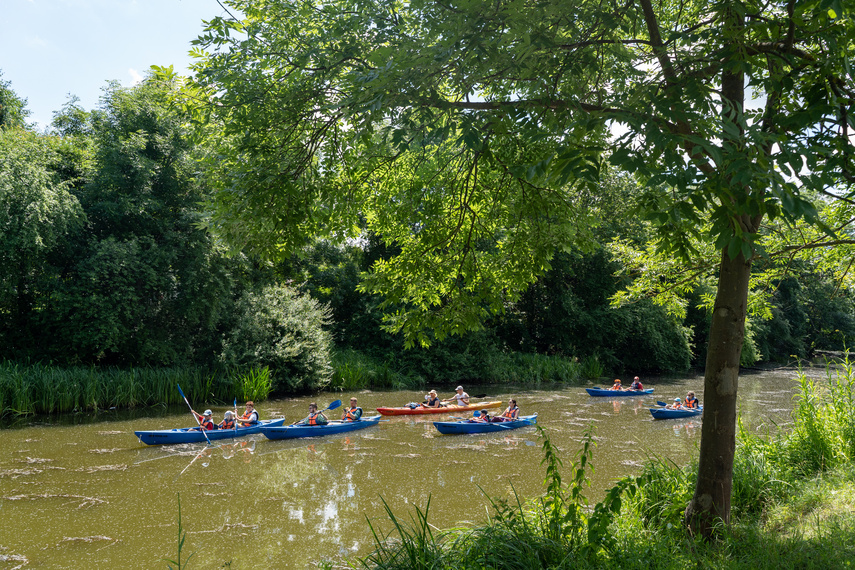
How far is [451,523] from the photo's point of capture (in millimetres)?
6387

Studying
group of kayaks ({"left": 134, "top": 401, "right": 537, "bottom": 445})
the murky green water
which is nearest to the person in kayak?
the murky green water

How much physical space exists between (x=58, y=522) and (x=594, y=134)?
7371 mm

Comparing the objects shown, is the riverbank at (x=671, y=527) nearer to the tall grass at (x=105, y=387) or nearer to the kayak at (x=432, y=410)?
the kayak at (x=432, y=410)

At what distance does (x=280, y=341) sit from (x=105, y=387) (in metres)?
4.89

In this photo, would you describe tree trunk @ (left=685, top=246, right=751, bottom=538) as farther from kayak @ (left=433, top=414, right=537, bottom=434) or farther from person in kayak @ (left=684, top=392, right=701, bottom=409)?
person in kayak @ (left=684, top=392, right=701, bottom=409)

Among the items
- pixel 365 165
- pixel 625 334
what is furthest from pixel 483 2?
pixel 625 334

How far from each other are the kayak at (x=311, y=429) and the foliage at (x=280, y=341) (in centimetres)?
501

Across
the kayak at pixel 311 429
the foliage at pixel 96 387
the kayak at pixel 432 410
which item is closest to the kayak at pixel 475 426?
the kayak at pixel 311 429

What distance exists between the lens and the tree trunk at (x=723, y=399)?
403 cm

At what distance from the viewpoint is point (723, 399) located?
403 centimetres

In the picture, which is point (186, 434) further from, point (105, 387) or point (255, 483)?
point (105, 387)

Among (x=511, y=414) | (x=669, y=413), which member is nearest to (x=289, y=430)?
(x=511, y=414)

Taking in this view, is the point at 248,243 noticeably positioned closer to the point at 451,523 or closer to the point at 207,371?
the point at 451,523

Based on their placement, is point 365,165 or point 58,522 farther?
point 58,522
